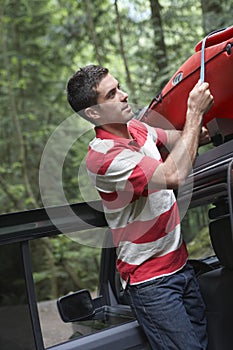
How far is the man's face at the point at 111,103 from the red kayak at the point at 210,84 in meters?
0.24

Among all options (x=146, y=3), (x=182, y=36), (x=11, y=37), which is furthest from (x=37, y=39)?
(x=182, y=36)

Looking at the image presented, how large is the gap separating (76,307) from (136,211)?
582 mm

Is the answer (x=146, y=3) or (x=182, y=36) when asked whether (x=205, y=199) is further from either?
(x=146, y=3)

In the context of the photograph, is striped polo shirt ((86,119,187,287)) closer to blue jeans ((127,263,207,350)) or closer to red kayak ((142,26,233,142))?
blue jeans ((127,263,207,350))

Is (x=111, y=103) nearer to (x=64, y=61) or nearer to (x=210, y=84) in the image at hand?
(x=210, y=84)

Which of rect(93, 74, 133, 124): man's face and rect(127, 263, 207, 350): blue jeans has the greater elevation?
rect(93, 74, 133, 124): man's face

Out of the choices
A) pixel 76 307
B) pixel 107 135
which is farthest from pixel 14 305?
pixel 107 135

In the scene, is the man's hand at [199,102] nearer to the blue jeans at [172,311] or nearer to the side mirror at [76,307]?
the blue jeans at [172,311]

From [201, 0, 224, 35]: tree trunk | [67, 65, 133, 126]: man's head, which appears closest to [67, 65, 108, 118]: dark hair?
[67, 65, 133, 126]: man's head

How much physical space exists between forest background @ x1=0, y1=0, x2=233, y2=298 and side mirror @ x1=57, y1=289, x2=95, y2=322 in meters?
4.94

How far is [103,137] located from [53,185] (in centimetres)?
788

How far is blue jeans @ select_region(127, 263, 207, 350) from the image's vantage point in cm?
180

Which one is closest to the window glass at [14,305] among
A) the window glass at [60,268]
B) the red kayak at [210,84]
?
the red kayak at [210,84]

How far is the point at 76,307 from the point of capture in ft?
7.27
